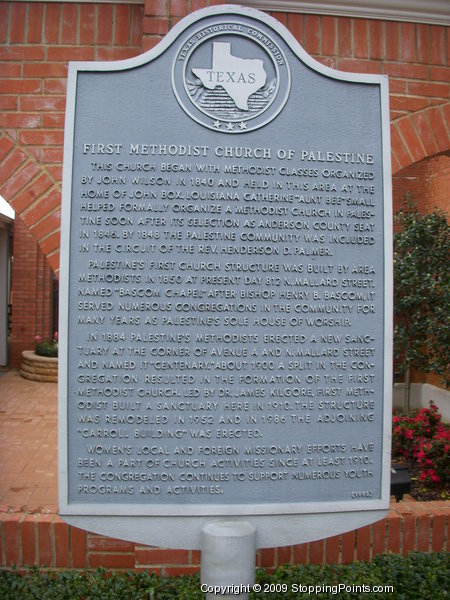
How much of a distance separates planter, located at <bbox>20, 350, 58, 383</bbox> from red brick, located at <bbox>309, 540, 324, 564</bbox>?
9295 millimetres

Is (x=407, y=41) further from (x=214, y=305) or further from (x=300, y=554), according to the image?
(x=300, y=554)

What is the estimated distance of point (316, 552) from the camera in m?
3.26

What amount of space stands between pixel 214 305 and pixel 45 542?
200 centimetres

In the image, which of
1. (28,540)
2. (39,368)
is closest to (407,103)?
(28,540)

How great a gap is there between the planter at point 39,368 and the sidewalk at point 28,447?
0.83 feet

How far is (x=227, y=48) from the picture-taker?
7.19 feet

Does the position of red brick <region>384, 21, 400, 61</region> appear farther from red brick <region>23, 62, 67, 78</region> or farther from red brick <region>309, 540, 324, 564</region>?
red brick <region>309, 540, 324, 564</region>

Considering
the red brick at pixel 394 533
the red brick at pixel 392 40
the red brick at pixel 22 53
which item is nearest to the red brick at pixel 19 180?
the red brick at pixel 22 53

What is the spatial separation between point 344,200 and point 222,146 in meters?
0.58

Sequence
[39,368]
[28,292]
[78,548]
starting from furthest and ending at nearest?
[28,292] < [39,368] < [78,548]

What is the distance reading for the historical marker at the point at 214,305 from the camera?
2172 mm

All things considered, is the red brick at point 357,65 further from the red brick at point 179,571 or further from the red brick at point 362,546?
the red brick at point 179,571

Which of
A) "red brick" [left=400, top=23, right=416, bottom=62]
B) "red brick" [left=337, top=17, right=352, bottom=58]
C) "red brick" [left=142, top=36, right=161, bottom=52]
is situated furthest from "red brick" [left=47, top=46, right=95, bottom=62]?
"red brick" [left=400, top=23, right=416, bottom=62]

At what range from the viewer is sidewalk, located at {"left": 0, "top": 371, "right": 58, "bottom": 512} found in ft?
17.2
